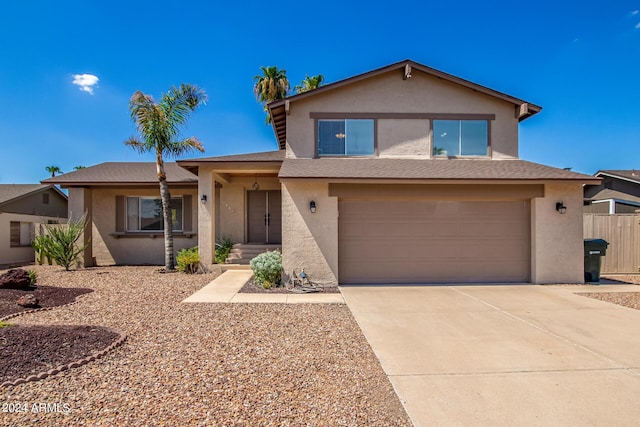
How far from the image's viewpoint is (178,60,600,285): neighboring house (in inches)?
354

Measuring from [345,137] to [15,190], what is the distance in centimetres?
1922

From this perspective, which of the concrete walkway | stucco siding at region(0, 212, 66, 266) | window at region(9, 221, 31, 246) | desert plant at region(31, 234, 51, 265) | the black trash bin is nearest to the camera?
the concrete walkway

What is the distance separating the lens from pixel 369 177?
8.66m

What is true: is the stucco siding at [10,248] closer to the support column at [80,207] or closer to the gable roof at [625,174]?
the support column at [80,207]

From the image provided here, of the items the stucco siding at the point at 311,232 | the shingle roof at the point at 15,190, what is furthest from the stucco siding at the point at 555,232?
the shingle roof at the point at 15,190

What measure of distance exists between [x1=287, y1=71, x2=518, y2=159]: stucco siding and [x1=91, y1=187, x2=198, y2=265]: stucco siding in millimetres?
6133

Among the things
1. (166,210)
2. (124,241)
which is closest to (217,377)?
(166,210)

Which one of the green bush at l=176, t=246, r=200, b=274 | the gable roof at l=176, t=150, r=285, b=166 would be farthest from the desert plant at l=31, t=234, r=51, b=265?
the gable roof at l=176, t=150, r=285, b=166

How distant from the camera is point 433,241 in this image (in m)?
9.51

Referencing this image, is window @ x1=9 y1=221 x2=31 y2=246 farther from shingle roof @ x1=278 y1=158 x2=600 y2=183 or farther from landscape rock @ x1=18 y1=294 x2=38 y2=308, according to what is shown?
shingle roof @ x1=278 y1=158 x2=600 y2=183

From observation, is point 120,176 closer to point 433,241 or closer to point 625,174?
point 433,241

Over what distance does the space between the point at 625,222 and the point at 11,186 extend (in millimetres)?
29293

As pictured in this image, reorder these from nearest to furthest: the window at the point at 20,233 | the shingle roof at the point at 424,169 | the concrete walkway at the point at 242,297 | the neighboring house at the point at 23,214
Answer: the concrete walkway at the point at 242,297
the shingle roof at the point at 424,169
the neighboring house at the point at 23,214
the window at the point at 20,233

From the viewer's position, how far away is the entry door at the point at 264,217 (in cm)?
1365
